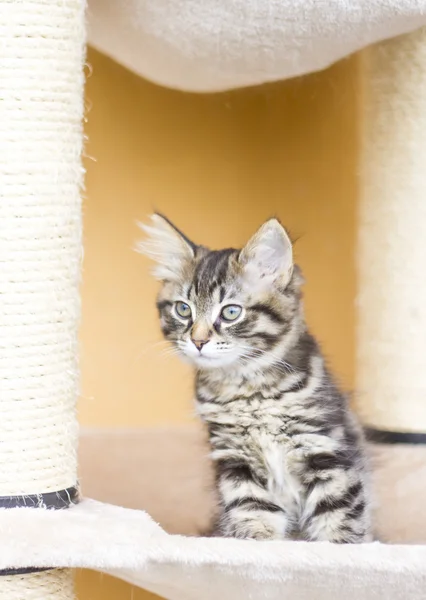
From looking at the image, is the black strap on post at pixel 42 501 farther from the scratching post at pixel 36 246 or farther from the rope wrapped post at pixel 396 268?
the rope wrapped post at pixel 396 268

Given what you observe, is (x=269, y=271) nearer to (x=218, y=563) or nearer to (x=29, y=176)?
(x=29, y=176)

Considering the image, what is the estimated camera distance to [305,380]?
147 centimetres

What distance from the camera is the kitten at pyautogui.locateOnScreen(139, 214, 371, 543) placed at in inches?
56.7

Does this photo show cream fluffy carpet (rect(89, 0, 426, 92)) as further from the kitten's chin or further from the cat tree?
the kitten's chin

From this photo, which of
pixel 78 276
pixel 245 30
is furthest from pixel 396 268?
pixel 78 276

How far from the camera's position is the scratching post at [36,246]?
4.24ft

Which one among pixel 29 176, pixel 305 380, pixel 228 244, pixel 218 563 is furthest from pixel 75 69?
pixel 228 244

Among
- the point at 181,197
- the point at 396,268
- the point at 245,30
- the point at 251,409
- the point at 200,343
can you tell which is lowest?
the point at 251,409

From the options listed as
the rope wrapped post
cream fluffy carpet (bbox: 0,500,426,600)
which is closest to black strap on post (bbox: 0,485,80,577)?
cream fluffy carpet (bbox: 0,500,426,600)

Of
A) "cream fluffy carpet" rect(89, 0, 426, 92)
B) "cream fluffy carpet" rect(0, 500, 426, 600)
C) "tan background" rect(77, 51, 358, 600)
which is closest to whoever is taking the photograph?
"cream fluffy carpet" rect(0, 500, 426, 600)

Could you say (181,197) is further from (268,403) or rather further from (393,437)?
(268,403)

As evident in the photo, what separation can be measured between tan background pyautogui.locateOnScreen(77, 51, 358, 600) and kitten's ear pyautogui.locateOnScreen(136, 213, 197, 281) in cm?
95

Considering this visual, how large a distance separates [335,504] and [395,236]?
62cm

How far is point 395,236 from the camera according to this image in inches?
72.0
